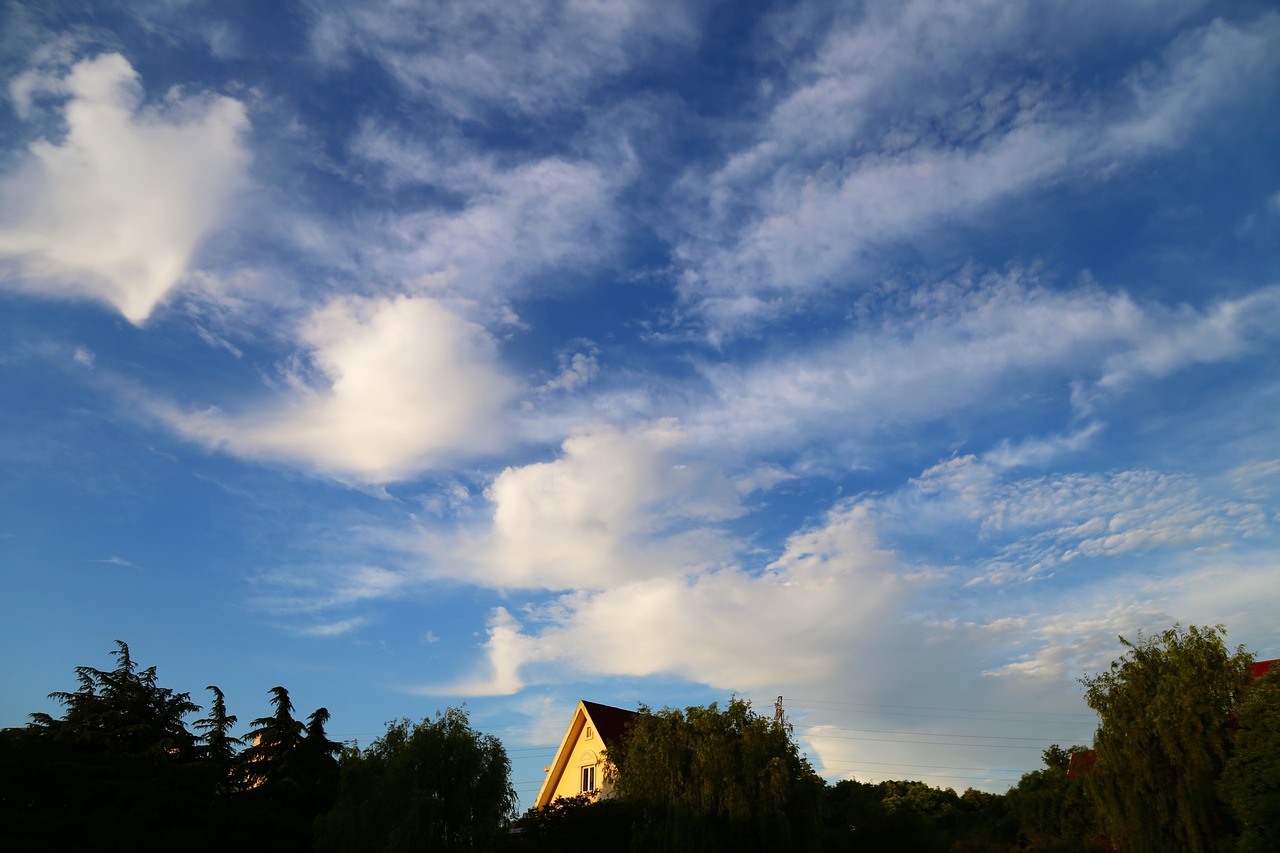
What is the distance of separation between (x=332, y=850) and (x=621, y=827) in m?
11.8

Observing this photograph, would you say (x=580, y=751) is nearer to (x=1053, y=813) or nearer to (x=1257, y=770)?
(x=1053, y=813)

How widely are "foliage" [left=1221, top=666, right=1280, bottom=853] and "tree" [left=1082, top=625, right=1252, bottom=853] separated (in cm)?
97

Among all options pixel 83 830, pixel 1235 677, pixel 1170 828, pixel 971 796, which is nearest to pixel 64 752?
pixel 83 830

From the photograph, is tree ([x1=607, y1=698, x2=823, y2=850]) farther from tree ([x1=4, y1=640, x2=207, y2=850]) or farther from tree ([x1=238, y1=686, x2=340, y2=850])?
tree ([x1=4, y1=640, x2=207, y2=850])

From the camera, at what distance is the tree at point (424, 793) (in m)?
27.9

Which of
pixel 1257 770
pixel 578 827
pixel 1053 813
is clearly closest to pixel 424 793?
pixel 578 827

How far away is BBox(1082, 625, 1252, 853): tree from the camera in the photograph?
28.5 metres

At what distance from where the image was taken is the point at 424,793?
2817 cm

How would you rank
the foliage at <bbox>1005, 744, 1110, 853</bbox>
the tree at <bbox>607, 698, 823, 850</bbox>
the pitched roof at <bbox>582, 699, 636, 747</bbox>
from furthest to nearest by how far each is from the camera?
the pitched roof at <bbox>582, 699, 636, 747</bbox>
the foliage at <bbox>1005, 744, 1110, 853</bbox>
the tree at <bbox>607, 698, 823, 850</bbox>

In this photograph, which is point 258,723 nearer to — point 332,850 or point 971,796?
point 332,850

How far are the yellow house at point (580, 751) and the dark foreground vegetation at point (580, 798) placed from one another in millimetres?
12775

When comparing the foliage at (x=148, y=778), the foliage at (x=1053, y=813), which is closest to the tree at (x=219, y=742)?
the foliage at (x=148, y=778)

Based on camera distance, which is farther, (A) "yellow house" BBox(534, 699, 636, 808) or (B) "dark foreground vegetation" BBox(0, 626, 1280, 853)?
(A) "yellow house" BBox(534, 699, 636, 808)

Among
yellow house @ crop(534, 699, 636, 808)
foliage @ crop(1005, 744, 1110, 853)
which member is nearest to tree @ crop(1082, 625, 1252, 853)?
foliage @ crop(1005, 744, 1110, 853)
